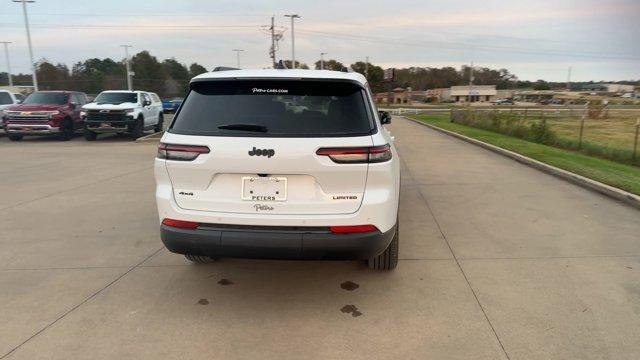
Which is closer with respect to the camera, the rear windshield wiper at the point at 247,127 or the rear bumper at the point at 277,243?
the rear bumper at the point at 277,243

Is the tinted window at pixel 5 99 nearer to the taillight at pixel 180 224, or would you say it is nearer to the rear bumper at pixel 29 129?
the rear bumper at pixel 29 129

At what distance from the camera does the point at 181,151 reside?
3.53 meters

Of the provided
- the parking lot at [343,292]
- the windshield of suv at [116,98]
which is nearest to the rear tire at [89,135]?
the windshield of suv at [116,98]

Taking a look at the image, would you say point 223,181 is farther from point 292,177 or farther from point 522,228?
point 522,228

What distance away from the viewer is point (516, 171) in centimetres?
1015

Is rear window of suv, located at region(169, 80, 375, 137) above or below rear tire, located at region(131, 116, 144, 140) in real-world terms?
above

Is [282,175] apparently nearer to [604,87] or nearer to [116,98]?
[116,98]

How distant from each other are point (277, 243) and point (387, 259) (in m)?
1.45

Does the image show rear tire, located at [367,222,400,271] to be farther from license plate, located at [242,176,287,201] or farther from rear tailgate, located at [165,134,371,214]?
license plate, located at [242,176,287,201]

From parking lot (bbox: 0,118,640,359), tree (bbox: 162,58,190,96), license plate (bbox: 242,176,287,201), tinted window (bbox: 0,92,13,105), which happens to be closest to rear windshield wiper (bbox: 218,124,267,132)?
license plate (bbox: 242,176,287,201)

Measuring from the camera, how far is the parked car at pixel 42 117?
55.7 feet

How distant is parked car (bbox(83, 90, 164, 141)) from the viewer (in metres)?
→ 17.2

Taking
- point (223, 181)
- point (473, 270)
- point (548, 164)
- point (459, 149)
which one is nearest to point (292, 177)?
point (223, 181)

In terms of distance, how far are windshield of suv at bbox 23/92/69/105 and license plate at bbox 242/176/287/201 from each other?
1749cm
